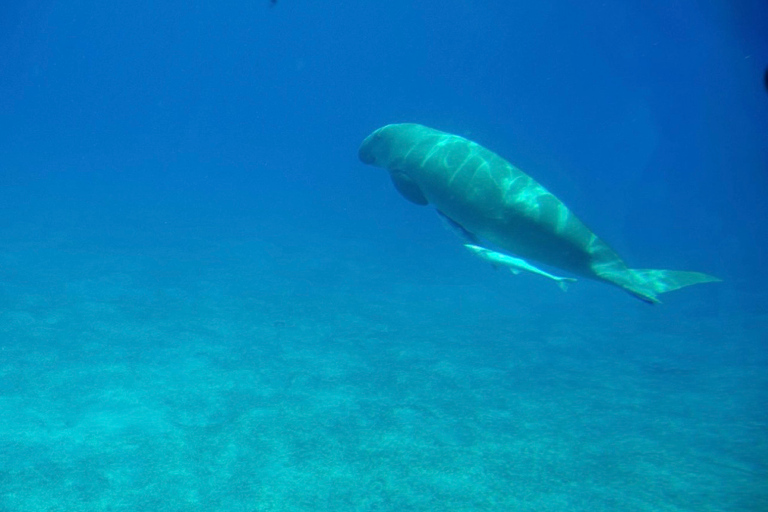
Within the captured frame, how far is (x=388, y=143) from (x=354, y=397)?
12.4ft

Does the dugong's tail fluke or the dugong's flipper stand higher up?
the dugong's flipper

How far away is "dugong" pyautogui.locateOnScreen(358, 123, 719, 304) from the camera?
14.8 feet

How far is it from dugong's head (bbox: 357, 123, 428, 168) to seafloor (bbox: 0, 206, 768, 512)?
3.41 m

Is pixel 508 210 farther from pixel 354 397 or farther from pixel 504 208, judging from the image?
pixel 354 397

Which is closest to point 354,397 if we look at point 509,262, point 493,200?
point 509,262

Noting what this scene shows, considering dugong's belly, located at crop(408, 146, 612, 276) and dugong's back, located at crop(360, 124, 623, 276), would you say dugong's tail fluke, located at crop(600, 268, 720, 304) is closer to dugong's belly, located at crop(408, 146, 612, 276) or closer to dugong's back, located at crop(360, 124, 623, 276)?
dugong's back, located at crop(360, 124, 623, 276)

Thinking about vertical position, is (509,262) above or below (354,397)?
above

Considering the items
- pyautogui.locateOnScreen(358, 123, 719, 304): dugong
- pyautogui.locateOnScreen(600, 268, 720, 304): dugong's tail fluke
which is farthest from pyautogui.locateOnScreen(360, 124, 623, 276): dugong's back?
pyautogui.locateOnScreen(600, 268, 720, 304): dugong's tail fluke

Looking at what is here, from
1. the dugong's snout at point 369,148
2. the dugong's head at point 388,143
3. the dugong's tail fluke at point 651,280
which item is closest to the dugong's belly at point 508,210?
the dugong's tail fluke at point 651,280

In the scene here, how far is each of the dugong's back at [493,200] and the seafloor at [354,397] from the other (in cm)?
254

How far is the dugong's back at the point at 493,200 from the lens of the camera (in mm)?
4500

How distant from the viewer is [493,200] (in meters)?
4.74

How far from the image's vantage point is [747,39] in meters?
39.2

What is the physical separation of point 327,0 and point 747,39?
274 feet
